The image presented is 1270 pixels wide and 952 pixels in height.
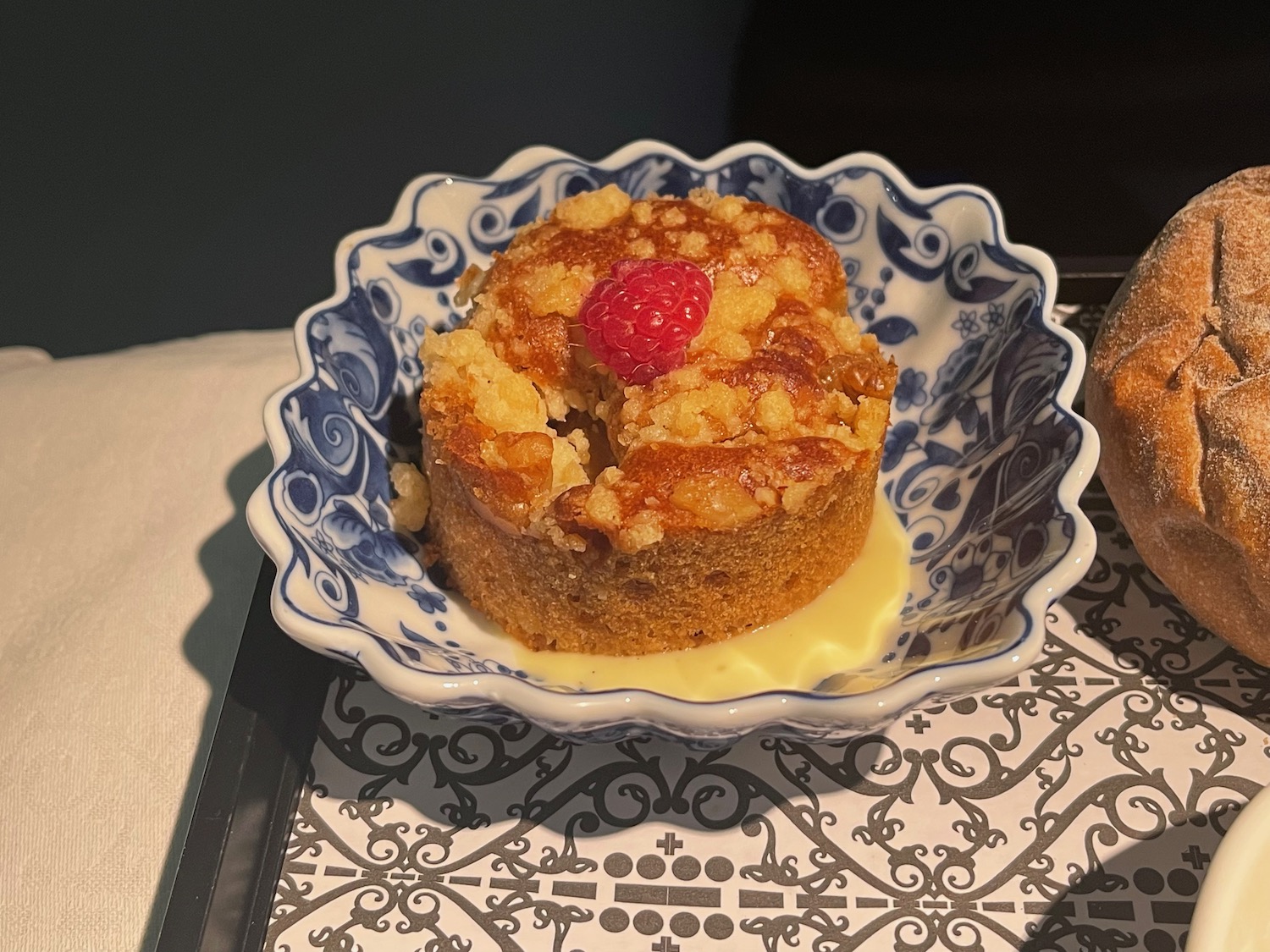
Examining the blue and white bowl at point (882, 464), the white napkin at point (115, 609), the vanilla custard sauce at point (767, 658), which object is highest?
the blue and white bowl at point (882, 464)

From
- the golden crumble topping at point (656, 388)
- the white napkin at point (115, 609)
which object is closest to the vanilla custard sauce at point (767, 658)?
the golden crumble topping at point (656, 388)

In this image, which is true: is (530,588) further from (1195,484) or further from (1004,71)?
(1004,71)

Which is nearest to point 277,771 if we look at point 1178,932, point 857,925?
point 857,925

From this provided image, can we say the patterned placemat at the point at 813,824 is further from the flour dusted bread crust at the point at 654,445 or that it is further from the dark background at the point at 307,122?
the dark background at the point at 307,122

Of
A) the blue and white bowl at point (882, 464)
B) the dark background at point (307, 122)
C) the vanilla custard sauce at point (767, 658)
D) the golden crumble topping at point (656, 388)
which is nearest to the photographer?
the blue and white bowl at point (882, 464)

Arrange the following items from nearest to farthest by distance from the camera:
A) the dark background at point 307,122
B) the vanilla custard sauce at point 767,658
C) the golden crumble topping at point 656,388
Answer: the golden crumble topping at point 656,388 < the vanilla custard sauce at point 767,658 < the dark background at point 307,122

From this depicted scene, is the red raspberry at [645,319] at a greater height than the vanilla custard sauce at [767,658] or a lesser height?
greater
